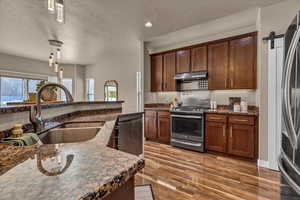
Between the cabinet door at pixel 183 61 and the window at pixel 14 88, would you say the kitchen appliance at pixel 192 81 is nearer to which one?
the cabinet door at pixel 183 61

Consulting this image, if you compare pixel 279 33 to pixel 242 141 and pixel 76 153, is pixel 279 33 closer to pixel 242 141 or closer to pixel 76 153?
pixel 242 141

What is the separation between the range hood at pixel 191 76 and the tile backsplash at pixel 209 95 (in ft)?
1.28

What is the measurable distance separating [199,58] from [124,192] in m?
3.76

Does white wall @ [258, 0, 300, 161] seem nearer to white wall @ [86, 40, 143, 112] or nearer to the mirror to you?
white wall @ [86, 40, 143, 112]

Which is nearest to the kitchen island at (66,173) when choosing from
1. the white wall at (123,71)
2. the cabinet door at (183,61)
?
the cabinet door at (183,61)

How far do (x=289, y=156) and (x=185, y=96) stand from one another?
3339 mm

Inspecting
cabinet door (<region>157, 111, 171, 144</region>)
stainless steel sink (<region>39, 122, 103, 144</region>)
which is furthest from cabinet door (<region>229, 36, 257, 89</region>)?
stainless steel sink (<region>39, 122, 103, 144</region>)

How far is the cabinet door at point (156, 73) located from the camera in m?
4.53

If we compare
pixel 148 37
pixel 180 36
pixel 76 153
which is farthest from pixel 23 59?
pixel 76 153

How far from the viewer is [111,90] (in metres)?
6.32

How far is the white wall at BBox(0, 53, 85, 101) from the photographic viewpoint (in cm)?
543

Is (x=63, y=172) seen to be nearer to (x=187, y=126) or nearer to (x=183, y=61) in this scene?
(x=187, y=126)

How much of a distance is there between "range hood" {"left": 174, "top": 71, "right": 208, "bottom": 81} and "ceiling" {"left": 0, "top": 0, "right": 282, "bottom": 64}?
110 cm

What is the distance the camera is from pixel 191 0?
7.92 ft
